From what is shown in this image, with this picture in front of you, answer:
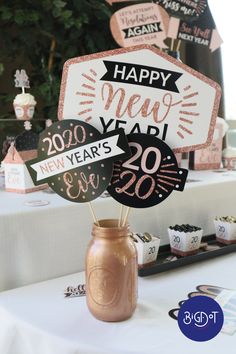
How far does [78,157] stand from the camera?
738mm

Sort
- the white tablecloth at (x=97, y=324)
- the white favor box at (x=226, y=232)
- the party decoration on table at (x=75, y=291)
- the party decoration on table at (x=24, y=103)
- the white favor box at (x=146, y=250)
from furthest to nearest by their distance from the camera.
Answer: the party decoration on table at (x=24, y=103) → the white favor box at (x=226, y=232) → the white favor box at (x=146, y=250) → the party decoration on table at (x=75, y=291) → the white tablecloth at (x=97, y=324)

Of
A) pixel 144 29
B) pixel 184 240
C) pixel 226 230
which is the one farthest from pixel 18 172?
pixel 144 29

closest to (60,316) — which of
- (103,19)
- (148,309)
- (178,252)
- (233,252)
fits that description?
(148,309)

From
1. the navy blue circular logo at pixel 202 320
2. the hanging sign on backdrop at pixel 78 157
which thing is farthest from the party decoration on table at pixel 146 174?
the navy blue circular logo at pixel 202 320

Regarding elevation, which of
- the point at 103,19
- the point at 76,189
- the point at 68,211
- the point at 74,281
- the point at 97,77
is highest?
the point at 103,19

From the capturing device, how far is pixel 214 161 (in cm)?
174

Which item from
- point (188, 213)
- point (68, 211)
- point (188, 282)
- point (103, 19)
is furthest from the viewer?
point (103, 19)

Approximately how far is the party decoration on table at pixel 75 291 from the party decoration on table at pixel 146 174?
0.87 feet

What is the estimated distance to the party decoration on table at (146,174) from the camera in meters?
0.73

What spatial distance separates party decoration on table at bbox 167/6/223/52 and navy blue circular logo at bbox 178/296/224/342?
4.66ft

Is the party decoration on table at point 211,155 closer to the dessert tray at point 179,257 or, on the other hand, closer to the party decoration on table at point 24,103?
the dessert tray at point 179,257

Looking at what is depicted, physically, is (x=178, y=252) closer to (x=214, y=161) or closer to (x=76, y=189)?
(x=76, y=189)

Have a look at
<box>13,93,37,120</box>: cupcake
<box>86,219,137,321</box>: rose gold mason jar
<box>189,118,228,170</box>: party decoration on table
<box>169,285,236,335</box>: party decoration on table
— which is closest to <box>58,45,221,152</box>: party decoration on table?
<box>86,219,137,321</box>: rose gold mason jar

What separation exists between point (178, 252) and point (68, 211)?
299 millimetres
